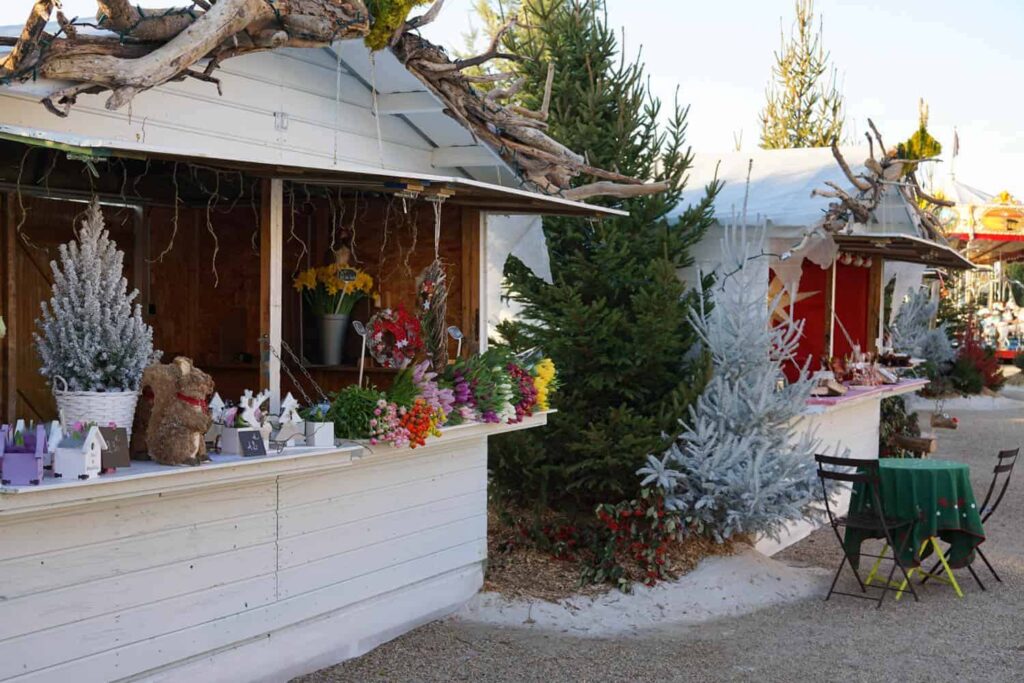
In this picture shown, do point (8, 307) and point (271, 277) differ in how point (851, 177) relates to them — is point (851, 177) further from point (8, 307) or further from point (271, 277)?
point (8, 307)

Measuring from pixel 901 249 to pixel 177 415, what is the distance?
29.2ft

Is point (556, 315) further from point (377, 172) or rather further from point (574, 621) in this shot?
point (377, 172)

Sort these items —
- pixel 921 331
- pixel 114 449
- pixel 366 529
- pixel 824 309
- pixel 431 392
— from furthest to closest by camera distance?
1. pixel 921 331
2. pixel 824 309
3. pixel 366 529
4. pixel 431 392
5. pixel 114 449

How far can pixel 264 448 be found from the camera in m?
4.79

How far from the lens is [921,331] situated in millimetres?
19219

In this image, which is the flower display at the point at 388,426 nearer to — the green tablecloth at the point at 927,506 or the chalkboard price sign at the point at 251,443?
the chalkboard price sign at the point at 251,443

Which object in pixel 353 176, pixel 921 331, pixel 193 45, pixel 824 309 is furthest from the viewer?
pixel 921 331

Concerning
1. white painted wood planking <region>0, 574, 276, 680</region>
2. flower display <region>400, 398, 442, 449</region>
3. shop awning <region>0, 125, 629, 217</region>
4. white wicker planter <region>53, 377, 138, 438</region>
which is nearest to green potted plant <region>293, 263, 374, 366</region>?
shop awning <region>0, 125, 629, 217</region>

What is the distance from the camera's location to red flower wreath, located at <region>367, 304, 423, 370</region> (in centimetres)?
594

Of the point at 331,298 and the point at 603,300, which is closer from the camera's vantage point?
the point at 331,298

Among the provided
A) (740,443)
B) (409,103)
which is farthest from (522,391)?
(740,443)

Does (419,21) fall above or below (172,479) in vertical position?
above

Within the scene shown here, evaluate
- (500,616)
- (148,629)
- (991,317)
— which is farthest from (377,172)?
(991,317)

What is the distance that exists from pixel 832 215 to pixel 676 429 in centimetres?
282
